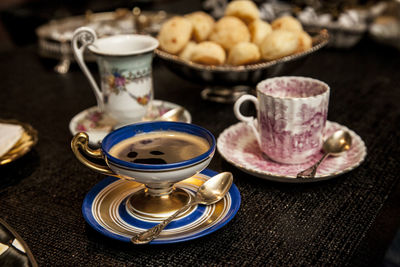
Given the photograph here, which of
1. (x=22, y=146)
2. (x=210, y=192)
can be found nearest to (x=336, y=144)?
(x=210, y=192)

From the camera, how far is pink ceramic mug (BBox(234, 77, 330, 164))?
599 millimetres

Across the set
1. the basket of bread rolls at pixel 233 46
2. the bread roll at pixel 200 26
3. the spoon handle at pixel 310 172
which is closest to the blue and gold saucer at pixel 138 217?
the spoon handle at pixel 310 172

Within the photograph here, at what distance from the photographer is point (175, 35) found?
0.89 m

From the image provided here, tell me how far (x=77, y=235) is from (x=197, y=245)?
15 centimetres

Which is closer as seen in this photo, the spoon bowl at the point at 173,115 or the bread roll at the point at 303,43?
the spoon bowl at the point at 173,115

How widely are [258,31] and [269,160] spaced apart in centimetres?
36

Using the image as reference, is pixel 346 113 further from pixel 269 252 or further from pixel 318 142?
pixel 269 252

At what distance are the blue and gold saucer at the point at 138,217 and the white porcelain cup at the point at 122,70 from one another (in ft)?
0.76

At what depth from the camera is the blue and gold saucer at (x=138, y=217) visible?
1.51 feet

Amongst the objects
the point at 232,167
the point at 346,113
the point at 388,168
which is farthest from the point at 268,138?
the point at 346,113

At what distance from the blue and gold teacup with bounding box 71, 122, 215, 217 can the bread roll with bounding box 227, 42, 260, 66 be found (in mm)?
342

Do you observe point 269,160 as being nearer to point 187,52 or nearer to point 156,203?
point 156,203

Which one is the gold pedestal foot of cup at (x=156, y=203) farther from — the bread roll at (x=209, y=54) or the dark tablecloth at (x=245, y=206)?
the bread roll at (x=209, y=54)

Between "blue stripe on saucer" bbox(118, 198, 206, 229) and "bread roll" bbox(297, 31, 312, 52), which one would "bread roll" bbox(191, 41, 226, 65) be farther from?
"blue stripe on saucer" bbox(118, 198, 206, 229)
